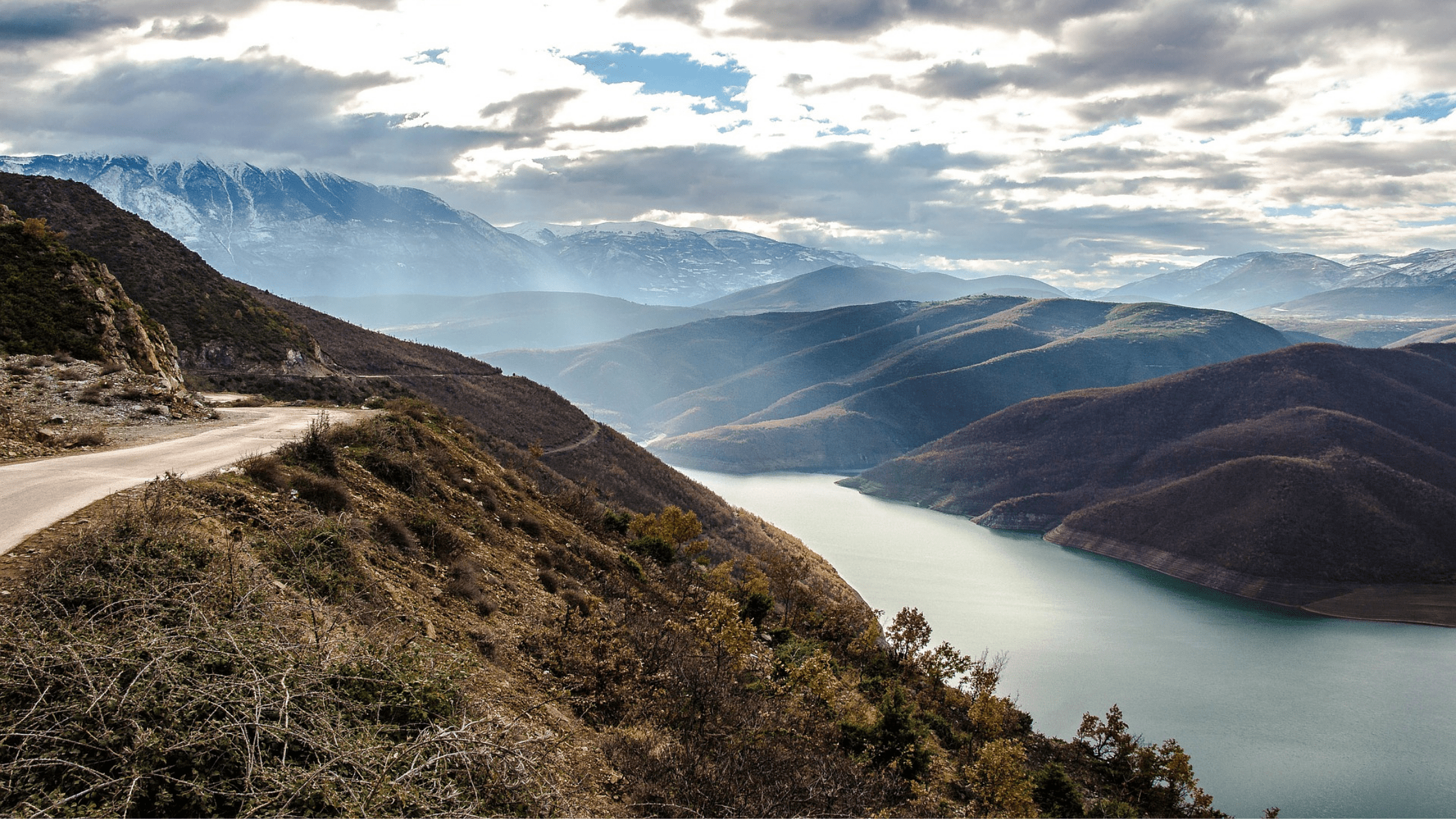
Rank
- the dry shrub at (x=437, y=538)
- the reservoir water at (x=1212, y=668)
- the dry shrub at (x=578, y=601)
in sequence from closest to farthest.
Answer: the dry shrub at (x=437, y=538), the dry shrub at (x=578, y=601), the reservoir water at (x=1212, y=668)

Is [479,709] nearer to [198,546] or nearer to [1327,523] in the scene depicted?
[198,546]

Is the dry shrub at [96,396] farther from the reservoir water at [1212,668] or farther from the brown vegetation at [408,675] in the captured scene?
the reservoir water at [1212,668]

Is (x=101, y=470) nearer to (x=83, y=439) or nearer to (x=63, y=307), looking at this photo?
(x=83, y=439)

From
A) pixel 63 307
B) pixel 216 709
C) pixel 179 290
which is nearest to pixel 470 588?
pixel 216 709

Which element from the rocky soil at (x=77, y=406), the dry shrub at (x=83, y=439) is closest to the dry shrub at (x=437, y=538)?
the rocky soil at (x=77, y=406)

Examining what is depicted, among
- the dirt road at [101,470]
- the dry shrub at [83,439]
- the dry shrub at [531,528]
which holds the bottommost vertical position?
the dry shrub at [531,528]

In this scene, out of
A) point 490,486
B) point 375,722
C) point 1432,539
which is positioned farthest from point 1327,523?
point 375,722
